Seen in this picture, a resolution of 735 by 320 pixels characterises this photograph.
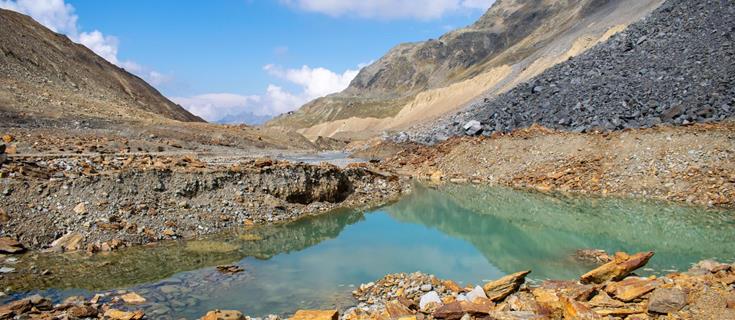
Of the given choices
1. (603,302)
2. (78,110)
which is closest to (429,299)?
(603,302)

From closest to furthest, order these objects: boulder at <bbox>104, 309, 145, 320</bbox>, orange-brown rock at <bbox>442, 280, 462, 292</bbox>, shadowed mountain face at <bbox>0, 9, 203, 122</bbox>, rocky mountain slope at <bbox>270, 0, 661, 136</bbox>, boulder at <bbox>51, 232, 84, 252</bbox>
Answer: boulder at <bbox>104, 309, 145, 320</bbox> → orange-brown rock at <bbox>442, 280, 462, 292</bbox> → boulder at <bbox>51, 232, 84, 252</bbox> → shadowed mountain face at <bbox>0, 9, 203, 122</bbox> → rocky mountain slope at <bbox>270, 0, 661, 136</bbox>

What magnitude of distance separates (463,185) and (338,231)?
1192cm

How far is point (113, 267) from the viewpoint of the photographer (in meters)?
12.8

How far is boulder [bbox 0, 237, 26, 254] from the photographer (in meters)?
13.1

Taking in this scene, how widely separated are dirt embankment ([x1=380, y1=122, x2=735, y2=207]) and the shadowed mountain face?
26411mm

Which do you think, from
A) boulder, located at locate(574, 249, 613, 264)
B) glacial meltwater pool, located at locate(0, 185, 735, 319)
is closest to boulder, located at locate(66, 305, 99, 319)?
glacial meltwater pool, located at locate(0, 185, 735, 319)

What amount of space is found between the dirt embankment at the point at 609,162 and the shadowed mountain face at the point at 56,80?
86.7 ft

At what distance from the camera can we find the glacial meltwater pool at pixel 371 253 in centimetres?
1109

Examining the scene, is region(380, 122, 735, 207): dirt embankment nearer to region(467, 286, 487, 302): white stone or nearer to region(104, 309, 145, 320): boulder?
region(467, 286, 487, 302): white stone

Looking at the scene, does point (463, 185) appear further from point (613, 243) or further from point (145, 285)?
point (145, 285)

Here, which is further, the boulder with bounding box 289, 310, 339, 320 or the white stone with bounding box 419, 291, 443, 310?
the white stone with bounding box 419, 291, 443, 310

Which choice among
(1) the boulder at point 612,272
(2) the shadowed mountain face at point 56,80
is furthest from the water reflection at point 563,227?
(2) the shadowed mountain face at point 56,80

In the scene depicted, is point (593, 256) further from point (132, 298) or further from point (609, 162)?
point (609, 162)

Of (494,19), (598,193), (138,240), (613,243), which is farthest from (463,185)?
(494,19)
